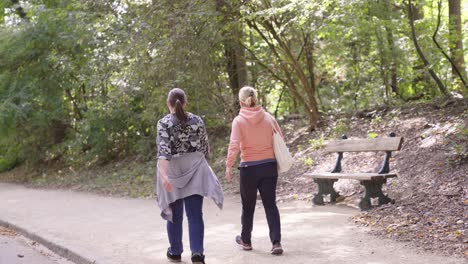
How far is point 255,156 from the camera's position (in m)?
6.66

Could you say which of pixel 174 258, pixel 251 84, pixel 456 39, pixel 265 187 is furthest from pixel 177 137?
pixel 251 84

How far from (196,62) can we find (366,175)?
21.4 feet

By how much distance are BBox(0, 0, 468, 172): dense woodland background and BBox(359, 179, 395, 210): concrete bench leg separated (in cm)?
464

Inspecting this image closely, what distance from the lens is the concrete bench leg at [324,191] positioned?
10125 mm

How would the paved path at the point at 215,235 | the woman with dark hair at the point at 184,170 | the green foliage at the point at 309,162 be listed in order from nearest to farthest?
the woman with dark hair at the point at 184,170 → the paved path at the point at 215,235 → the green foliage at the point at 309,162

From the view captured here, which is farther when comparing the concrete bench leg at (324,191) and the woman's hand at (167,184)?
the concrete bench leg at (324,191)

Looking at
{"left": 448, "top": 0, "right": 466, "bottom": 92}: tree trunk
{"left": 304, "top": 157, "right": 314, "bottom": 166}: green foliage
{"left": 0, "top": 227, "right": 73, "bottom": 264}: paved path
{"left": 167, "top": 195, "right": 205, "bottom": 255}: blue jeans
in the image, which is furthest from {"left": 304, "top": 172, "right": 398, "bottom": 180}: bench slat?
{"left": 448, "top": 0, "right": 466, "bottom": 92}: tree trunk

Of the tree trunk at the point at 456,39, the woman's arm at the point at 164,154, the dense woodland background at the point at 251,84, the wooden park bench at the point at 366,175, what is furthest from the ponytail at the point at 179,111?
the tree trunk at the point at 456,39

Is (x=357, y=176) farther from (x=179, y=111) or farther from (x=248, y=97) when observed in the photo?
(x=179, y=111)

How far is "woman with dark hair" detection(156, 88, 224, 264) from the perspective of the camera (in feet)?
20.8

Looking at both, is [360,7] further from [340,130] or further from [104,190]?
[104,190]

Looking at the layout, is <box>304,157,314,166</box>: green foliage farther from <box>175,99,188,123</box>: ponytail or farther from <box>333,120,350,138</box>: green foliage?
<box>175,99,188,123</box>: ponytail

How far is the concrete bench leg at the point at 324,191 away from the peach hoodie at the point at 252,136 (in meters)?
3.65

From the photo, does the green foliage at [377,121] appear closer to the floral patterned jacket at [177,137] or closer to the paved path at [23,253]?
the paved path at [23,253]
